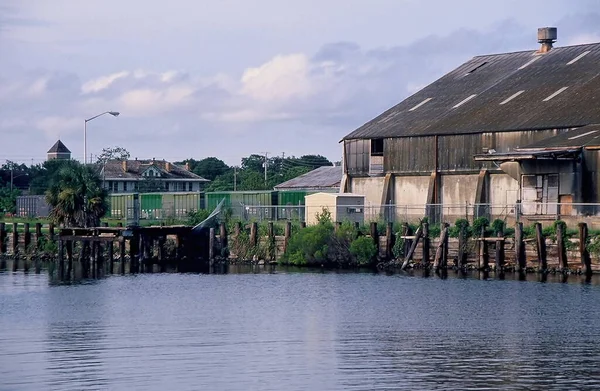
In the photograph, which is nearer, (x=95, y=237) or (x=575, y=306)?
(x=575, y=306)

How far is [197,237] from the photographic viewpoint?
78000 mm

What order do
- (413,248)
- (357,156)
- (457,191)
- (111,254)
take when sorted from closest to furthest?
(413,248) → (111,254) → (457,191) → (357,156)

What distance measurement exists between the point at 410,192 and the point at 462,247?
1599cm

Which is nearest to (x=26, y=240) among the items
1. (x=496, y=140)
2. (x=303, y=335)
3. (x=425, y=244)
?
(x=425, y=244)

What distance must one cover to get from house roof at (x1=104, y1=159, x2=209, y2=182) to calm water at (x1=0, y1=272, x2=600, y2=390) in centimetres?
8763

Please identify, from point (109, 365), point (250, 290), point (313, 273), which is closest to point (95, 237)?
point (313, 273)

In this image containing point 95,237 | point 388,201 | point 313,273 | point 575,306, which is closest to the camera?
point 575,306

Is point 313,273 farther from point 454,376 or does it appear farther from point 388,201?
point 454,376

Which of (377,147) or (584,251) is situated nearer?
(584,251)

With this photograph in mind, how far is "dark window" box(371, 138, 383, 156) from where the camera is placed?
82750mm

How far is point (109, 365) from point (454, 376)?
9.42m

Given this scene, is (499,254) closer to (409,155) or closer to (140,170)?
(409,155)

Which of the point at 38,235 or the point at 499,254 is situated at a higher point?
the point at 38,235

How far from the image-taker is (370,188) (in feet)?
272
